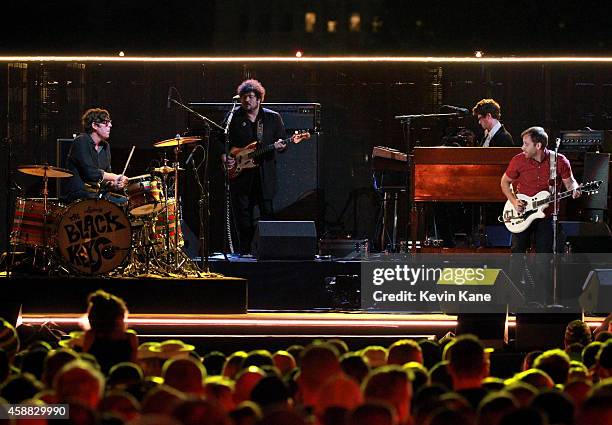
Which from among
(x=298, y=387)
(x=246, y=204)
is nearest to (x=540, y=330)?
(x=298, y=387)

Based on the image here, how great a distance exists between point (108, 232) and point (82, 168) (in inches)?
46.6

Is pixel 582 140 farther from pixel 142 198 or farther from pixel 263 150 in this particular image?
pixel 142 198

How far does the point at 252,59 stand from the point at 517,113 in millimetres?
3678

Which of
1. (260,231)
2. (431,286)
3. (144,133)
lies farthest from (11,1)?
(431,286)

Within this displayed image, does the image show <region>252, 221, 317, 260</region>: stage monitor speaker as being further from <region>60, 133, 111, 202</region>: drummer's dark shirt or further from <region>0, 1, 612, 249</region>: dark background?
<region>0, 1, 612, 249</region>: dark background

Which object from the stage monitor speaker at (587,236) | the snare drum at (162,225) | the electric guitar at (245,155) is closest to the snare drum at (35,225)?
the snare drum at (162,225)

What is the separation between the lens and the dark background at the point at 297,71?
1400 centimetres

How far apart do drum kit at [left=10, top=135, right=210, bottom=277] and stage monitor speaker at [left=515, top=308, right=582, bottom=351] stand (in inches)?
151

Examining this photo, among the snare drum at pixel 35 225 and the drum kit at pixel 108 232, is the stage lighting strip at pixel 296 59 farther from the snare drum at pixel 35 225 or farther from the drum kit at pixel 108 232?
the snare drum at pixel 35 225

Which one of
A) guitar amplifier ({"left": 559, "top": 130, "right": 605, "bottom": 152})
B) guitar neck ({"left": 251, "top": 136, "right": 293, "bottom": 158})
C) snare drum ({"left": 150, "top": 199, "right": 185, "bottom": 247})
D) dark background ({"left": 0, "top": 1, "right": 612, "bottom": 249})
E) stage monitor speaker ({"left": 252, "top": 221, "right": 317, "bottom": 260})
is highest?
dark background ({"left": 0, "top": 1, "right": 612, "bottom": 249})

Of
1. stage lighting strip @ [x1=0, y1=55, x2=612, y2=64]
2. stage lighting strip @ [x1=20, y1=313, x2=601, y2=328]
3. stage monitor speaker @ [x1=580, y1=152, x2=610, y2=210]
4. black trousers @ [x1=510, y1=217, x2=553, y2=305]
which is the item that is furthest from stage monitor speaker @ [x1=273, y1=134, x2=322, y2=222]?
stage lighting strip @ [x1=20, y1=313, x2=601, y2=328]

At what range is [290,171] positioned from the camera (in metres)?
13.9

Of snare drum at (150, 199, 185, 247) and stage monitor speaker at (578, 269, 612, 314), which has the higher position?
snare drum at (150, 199, 185, 247)

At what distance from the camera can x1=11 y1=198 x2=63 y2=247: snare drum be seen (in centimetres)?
1038
